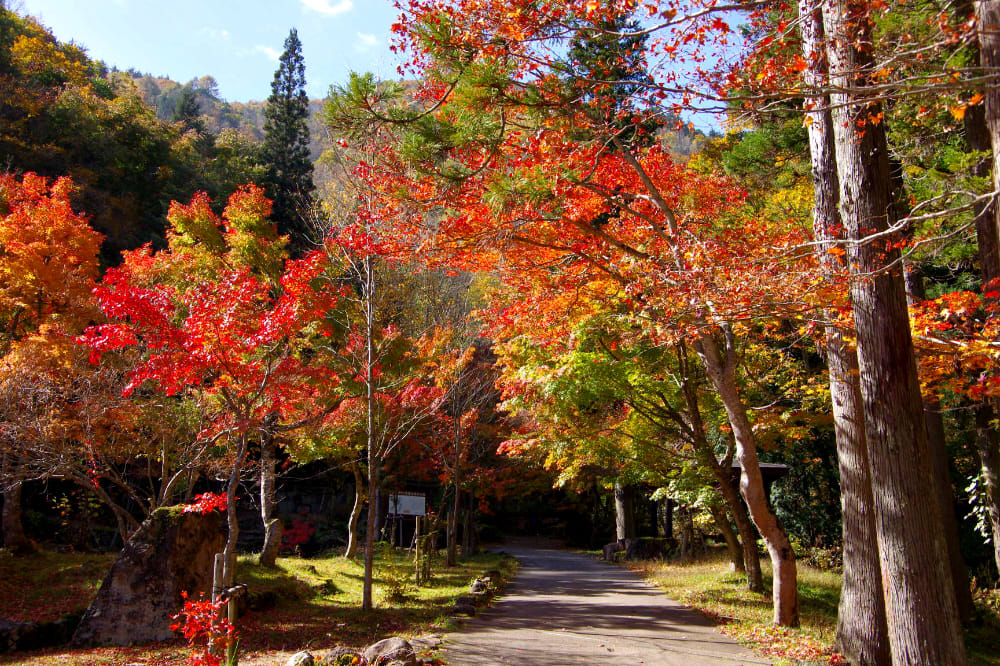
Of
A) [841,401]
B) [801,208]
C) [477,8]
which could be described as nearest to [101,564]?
[477,8]

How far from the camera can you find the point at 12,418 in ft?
29.3

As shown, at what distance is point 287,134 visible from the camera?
3369 centimetres

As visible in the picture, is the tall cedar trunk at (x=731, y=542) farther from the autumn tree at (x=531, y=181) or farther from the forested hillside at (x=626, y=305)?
the autumn tree at (x=531, y=181)

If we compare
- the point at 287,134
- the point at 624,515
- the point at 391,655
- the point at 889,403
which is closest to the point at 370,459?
the point at 391,655

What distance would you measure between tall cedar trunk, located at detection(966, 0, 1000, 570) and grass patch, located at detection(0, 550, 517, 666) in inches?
304

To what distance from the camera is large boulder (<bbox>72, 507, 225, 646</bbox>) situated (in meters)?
7.39

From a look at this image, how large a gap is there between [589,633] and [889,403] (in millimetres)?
4744

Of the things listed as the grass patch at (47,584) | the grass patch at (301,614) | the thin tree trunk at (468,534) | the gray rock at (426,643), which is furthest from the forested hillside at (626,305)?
the thin tree trunk at (468,534)

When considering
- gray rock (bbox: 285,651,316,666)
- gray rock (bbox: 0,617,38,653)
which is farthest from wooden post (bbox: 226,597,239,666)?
gray rock (bbox: 0,617,38,653)

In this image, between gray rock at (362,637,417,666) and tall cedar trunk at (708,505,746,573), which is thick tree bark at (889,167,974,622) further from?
gray rock at (362,637,417,666)

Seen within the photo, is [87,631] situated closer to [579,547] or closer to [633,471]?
[633,471]

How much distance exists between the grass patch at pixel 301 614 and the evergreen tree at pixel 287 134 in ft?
62.8

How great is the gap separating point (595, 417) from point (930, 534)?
778cm

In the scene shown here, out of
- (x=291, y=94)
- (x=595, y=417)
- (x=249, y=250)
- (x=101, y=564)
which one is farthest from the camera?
(x=291, y=94)
